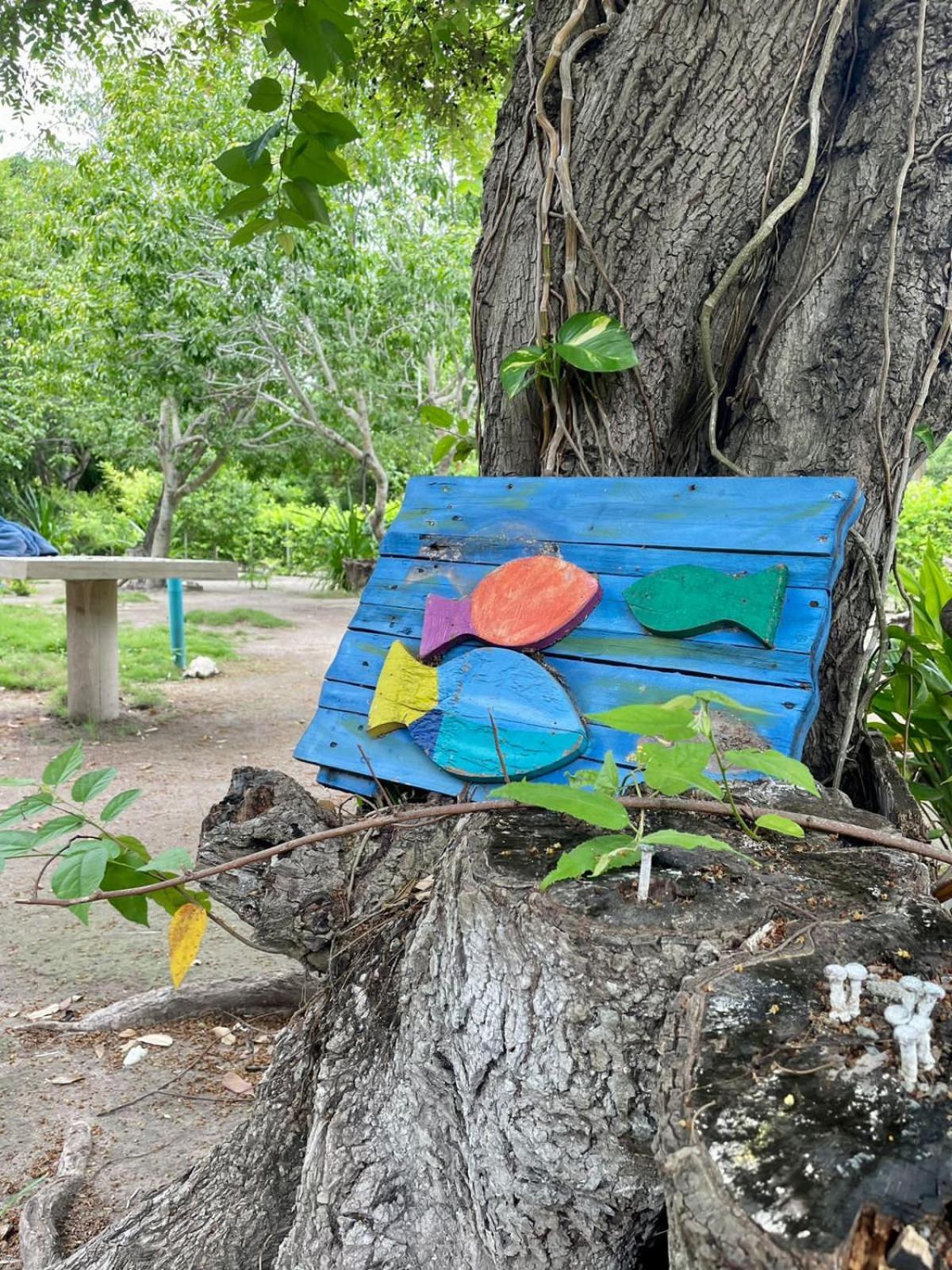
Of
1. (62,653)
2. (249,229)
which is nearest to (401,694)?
(249,229)

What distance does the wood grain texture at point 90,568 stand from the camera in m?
5.21

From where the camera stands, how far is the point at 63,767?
1402 mm

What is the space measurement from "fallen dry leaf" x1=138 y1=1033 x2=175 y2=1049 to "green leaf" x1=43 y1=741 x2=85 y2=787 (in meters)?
1.41

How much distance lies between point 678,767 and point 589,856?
14 cm

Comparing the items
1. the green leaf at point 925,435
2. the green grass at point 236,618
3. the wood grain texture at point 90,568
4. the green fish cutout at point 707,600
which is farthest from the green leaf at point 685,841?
the green grass at point 236,618

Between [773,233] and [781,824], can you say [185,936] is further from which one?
[773,233]

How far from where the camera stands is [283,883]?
168 cm

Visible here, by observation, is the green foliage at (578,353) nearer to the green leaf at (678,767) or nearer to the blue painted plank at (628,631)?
the blue painted plank at (628,631)

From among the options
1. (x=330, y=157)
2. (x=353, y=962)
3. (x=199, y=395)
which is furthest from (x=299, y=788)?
(x=199, y=395)

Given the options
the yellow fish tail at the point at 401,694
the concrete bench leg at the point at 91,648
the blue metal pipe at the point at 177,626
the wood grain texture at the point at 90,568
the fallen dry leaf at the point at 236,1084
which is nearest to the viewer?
the yellow fish tail at the point at 401,694

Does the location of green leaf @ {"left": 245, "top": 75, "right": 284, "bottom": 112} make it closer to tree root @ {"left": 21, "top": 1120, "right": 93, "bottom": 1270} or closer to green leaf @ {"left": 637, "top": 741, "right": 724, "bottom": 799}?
green leaf @ {"left": 637, "top": 741, "right": 724, "bottom": 799}

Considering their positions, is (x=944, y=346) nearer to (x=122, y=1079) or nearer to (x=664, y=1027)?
(x=664, y=1027)

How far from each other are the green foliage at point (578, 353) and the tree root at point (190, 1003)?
159 cm

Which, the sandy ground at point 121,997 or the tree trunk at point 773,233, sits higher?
the tree trunk at point 773,233
